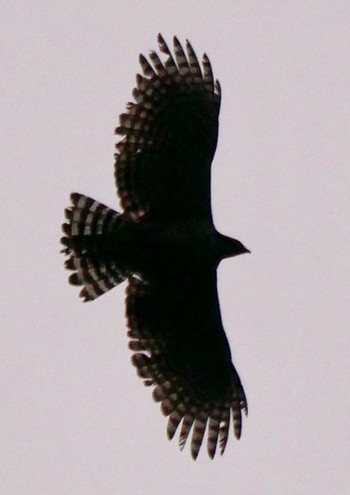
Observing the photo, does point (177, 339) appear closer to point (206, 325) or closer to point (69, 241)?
point (206, 325)

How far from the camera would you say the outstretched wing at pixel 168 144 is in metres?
14.7

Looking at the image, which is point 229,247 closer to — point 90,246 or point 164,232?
point 164,232

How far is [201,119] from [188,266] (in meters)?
1.19

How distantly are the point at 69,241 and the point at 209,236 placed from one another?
3.87ft

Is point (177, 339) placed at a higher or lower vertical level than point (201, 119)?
lower

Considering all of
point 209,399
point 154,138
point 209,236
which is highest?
point 154,138

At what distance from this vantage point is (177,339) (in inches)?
600

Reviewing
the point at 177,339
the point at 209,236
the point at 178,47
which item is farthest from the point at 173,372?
the point at 178,47

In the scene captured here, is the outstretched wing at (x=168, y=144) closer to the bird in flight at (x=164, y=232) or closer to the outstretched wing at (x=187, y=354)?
the bird in flight at (x=164, y=232)

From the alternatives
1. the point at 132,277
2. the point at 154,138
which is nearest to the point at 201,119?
the point at 154,138

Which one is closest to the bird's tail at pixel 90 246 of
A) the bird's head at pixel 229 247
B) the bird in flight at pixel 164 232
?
the bird in flight at pixel 164 232

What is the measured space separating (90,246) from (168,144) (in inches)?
40.9

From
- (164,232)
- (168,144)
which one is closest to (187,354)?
(164,232)

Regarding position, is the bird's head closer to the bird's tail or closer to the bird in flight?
the bird in flight
